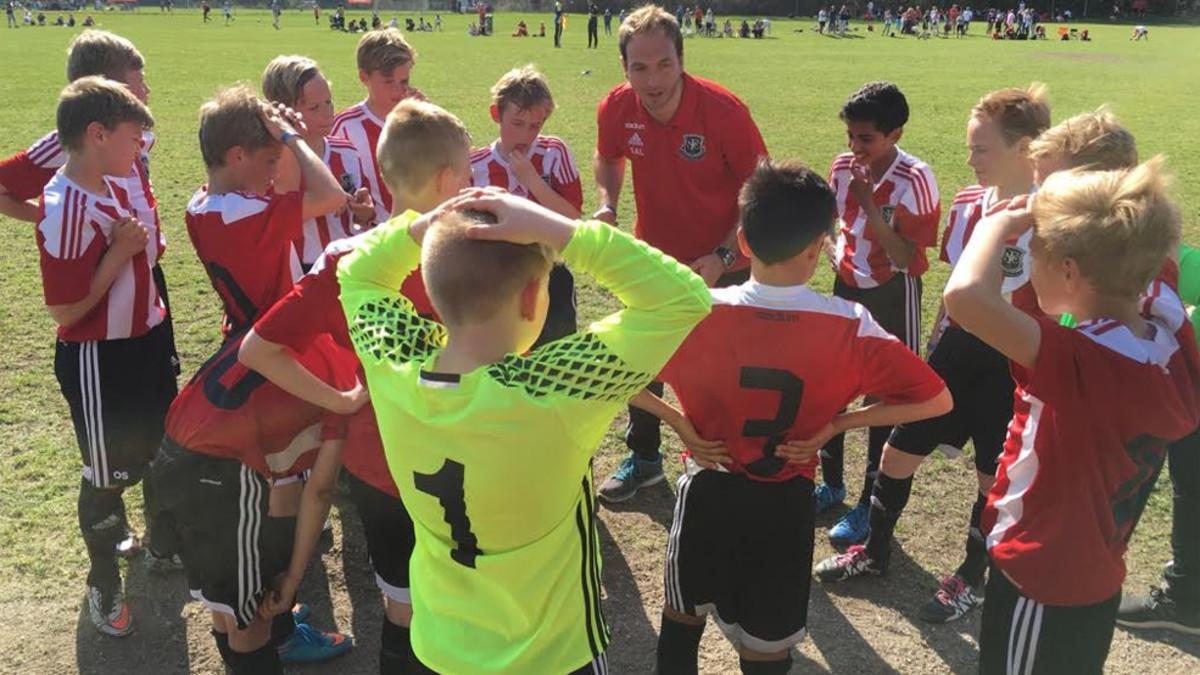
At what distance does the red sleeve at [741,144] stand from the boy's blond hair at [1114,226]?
257 centimetres

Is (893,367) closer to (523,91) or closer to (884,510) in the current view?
(884,510)

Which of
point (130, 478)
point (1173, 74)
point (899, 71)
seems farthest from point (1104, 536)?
point (1173, 74)

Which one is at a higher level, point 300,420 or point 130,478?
point 300,420

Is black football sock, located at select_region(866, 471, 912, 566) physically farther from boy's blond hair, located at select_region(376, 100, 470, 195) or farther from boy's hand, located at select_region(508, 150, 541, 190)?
boy's blond hair, located at select_region(376, 100, 470, 195)

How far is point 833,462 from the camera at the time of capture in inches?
199

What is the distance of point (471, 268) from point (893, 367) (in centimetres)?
151

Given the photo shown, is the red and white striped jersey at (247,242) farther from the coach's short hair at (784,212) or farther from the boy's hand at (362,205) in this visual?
the coach's short hair at (784,212)

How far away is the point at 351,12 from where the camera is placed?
76.1 m

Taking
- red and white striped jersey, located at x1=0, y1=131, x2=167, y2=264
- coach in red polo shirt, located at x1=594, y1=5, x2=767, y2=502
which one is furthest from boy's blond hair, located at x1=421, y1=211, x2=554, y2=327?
red and white striped jersey, located at x1=0, y1=131, x2=167, y2=264

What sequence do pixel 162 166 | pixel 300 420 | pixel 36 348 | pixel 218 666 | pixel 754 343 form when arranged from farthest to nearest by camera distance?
pixel 162 166
pixel 36 348
pixel 218 666
pixel 300 420
pixel 754 343

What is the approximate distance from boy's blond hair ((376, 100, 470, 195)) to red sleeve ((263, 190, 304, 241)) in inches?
19.4

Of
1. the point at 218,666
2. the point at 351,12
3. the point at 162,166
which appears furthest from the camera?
the point at 351,12

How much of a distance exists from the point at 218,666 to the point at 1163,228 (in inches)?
151

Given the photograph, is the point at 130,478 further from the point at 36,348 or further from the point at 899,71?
the point at 899,71
